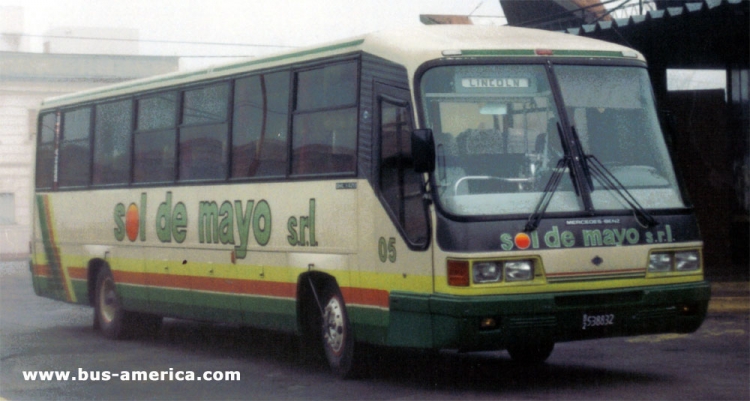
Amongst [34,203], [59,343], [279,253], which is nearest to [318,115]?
[279,253]

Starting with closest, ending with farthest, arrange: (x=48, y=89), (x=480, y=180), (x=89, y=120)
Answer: (x=480, y=180), (x=89, y=120), (x=48, y=89)

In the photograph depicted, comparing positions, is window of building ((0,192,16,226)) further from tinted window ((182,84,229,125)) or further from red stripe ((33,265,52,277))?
tinted window ((182,84,229,125))

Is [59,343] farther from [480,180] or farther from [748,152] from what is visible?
[748,152]

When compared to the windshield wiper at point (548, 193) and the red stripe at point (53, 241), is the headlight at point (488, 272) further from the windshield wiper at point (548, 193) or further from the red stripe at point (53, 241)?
the red stripe at point (53, 241)

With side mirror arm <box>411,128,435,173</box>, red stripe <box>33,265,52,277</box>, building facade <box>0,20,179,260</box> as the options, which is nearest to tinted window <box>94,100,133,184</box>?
red stripe <box>33,265,52,277</box>

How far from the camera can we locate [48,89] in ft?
171

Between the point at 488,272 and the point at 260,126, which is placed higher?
the point at 260,126

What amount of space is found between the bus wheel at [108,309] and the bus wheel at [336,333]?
4808mm

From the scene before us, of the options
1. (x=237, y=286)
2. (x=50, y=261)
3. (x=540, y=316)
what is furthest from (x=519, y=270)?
(x=50, y=261)

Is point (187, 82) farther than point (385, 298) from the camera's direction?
Yes

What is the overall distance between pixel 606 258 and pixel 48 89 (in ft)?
147

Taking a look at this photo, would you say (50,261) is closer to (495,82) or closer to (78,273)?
(78,273)

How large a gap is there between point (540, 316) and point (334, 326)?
7.32 feet

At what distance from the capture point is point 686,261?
10.3m
